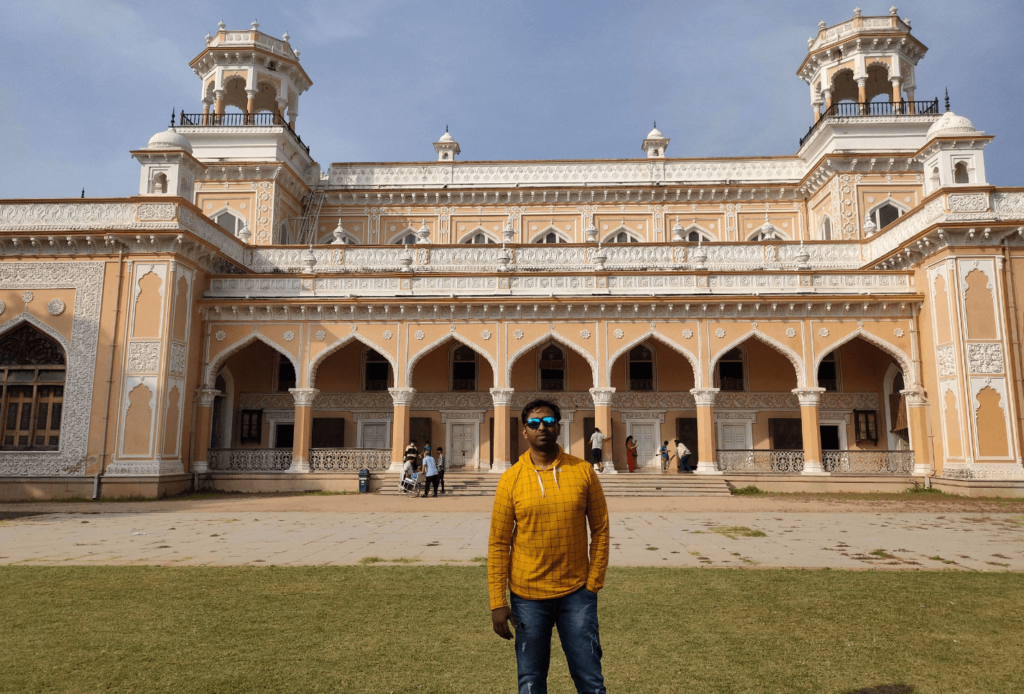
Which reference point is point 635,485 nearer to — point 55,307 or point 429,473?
point 429,473

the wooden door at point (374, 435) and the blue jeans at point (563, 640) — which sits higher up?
the wooden door at point (374, 435)

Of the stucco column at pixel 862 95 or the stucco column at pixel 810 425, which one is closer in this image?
the stucco column at pixel 810 425

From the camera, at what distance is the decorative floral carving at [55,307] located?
17953mm

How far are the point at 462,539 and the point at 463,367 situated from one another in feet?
43.2

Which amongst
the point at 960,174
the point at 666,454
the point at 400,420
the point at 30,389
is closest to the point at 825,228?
the point at 960,174

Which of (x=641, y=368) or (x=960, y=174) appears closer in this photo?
(x=960, y=174)

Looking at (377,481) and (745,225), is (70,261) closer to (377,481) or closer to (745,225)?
(377,481)

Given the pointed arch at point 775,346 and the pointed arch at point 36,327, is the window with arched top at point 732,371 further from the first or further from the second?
the pointed arch at point 36,327

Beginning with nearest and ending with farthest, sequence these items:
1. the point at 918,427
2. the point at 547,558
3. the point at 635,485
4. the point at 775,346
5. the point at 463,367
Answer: the point at 547,558 < the point at 635,485 < the point at 918,427 < the point at 775,346 < the point at 463,367

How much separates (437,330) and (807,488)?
35.7 ft

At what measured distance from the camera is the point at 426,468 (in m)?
16.7

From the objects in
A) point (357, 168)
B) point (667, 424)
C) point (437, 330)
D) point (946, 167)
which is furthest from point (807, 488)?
point (357, 168)

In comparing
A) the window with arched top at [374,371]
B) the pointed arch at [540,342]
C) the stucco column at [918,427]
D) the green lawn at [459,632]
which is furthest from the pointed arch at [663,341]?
the green lawn at [459,632]

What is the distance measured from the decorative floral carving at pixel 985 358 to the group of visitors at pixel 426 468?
43.7 feet
